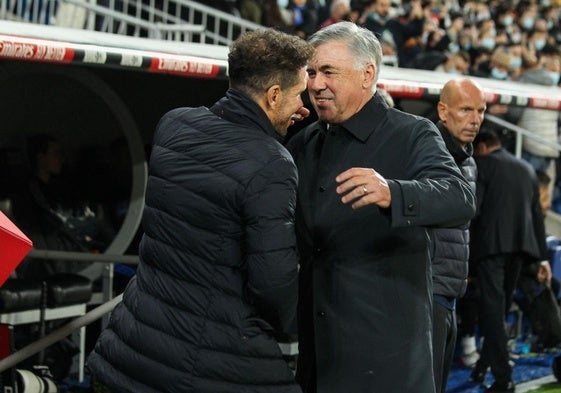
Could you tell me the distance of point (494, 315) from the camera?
686cm

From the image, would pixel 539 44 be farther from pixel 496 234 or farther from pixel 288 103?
pixel 288 103

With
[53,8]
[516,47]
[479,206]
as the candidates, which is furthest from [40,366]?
[516,47]

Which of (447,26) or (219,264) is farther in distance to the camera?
(447,26)

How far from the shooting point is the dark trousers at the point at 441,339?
4.15 m

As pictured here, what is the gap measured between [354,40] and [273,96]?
1.41 ft

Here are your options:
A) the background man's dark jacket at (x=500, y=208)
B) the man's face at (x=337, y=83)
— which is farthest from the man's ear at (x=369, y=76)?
the background man's dark jacket at (x=500, y=208)

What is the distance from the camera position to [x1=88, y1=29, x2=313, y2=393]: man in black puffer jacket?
2.86 meters

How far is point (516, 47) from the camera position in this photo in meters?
16.3

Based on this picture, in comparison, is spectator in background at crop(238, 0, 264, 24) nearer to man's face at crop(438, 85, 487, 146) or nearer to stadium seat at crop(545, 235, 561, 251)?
stadium seat at crop(545, 235, 561, 251)

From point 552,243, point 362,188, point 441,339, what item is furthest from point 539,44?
point 362,188

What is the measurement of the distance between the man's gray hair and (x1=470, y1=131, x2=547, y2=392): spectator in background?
369 cm

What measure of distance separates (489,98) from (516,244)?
1.05m

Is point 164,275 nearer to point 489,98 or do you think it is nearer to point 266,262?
point 266,262

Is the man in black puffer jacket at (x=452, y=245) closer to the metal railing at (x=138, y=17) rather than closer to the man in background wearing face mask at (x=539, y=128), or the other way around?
the metal railing at (x=138, y=17)
